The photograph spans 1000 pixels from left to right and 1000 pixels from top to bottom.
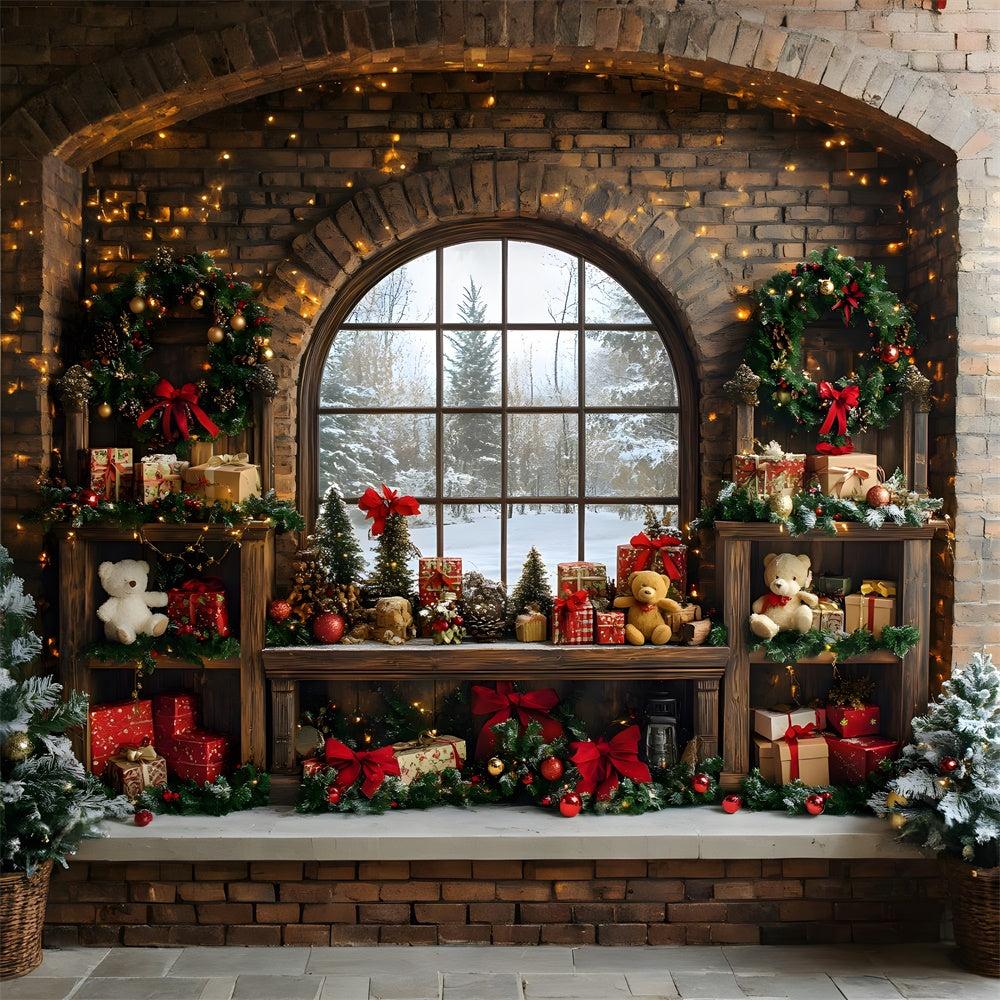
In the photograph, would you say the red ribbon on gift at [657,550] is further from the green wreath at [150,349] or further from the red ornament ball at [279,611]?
the green wreath at [150,349]

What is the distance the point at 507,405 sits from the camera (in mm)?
4242

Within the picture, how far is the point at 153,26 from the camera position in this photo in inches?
146

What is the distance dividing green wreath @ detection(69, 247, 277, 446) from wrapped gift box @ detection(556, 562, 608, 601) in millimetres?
1478

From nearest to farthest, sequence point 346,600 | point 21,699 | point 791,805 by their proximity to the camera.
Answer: point 21,699 → point 791,805 → point 346,600

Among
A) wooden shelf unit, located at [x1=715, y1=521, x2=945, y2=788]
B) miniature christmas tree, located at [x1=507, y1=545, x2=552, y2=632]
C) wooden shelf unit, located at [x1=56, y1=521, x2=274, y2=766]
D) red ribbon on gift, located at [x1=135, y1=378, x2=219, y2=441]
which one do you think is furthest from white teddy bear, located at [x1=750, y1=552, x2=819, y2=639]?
red ribbon on gift, located at [x1=135, y1=378, x2=219, y2=441]

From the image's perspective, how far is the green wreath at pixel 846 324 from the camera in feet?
12.9

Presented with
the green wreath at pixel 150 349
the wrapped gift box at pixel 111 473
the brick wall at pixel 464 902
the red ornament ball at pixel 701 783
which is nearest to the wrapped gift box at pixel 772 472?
the red ornament ball at pixel 701 783

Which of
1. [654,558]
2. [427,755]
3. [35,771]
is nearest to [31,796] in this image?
[35,771]

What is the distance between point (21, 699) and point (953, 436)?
3.79 meters

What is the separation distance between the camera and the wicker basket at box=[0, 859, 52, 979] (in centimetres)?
327

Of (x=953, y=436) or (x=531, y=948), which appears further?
(x=953, y=436)

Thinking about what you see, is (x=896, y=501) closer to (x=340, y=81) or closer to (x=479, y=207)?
(x=479, y=207)

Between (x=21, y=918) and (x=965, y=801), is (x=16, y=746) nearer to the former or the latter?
(x=21, y=918)

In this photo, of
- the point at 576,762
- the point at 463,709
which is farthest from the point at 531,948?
the point at 463,709
